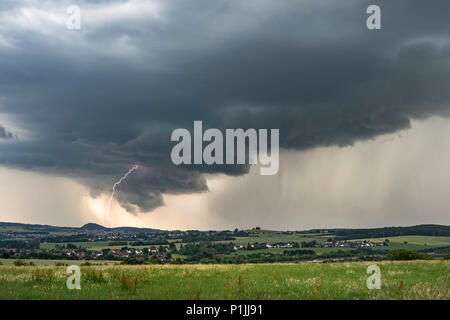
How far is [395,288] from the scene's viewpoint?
19.6 m

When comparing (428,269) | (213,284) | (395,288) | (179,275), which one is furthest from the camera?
(428,269)

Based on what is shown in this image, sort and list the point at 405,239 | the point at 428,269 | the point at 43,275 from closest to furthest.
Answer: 1. the point at 43,275
2. the point at 428,269
3. the point at 405,239
